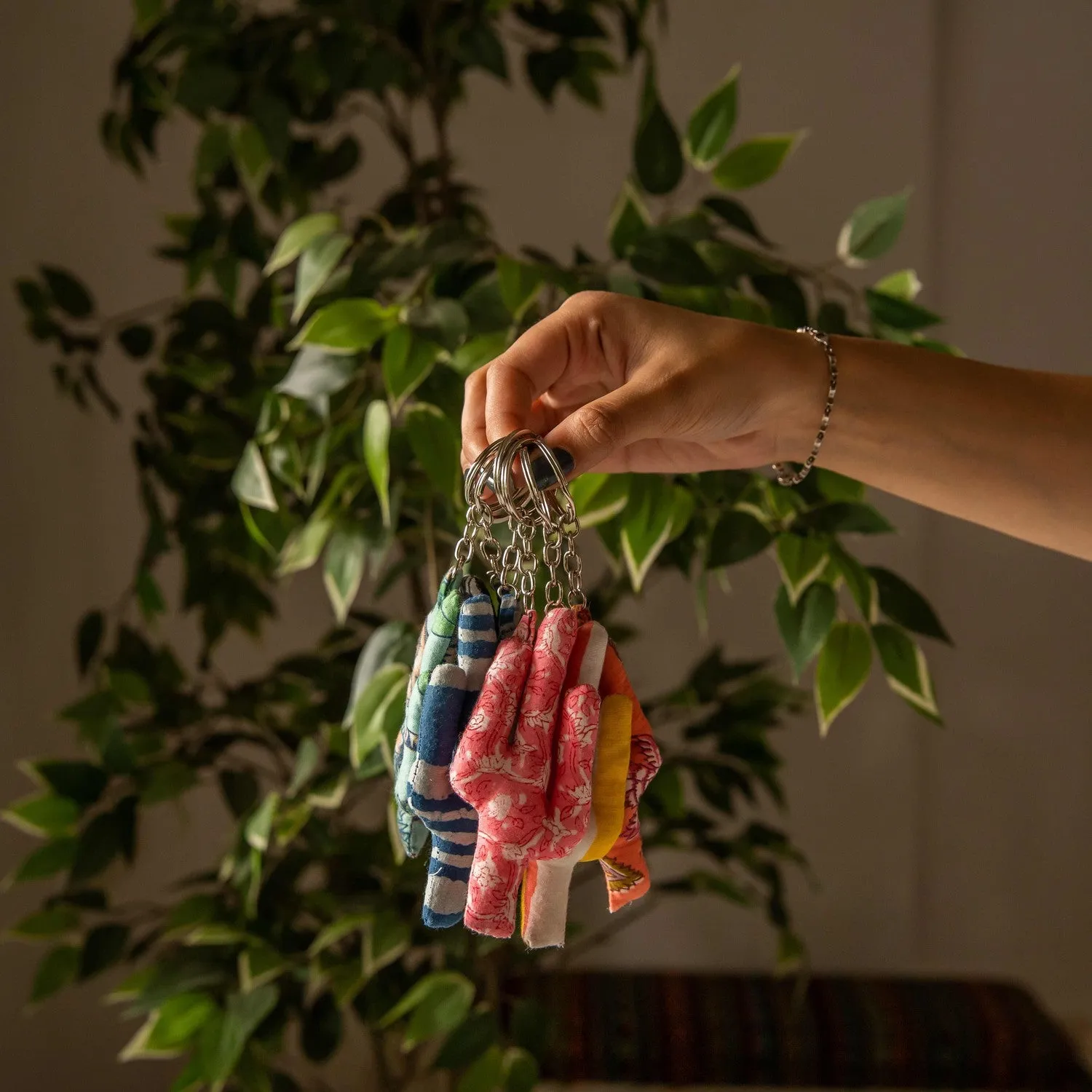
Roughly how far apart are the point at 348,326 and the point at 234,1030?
62 centimetres

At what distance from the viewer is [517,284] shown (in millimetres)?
776

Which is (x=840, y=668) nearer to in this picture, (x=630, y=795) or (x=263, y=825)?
(x=630, y=795)

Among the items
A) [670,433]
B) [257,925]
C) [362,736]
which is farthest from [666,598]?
[670,433]

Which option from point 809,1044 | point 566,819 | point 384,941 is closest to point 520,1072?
point 384,941

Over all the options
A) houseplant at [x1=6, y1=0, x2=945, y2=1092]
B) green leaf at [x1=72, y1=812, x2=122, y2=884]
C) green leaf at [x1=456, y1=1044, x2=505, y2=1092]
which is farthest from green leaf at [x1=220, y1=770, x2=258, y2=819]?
green leaf at [x1=456, y1=1044, x2=505, y2=1092]

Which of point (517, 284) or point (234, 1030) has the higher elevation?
point (517, 284)

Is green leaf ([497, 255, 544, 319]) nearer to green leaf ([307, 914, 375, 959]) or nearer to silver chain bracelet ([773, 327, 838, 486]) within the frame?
silver chain bracelet ([773, 327, 838, 486])

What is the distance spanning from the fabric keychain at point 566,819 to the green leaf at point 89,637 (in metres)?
0.85

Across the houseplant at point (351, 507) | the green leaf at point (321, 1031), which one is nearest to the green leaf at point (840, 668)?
the houseplant at point (351, 507)

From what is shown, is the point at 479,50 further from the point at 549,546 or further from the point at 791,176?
the point at 791,176

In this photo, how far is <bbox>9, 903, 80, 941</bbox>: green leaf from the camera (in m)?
1.10

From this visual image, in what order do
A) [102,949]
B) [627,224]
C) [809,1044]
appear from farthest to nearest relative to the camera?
[809,1044]
[102,949]
[627,224]

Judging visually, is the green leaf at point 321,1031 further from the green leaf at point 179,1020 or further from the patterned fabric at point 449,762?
the patterned fabric at point 449,762

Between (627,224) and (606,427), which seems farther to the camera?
(627,224)
